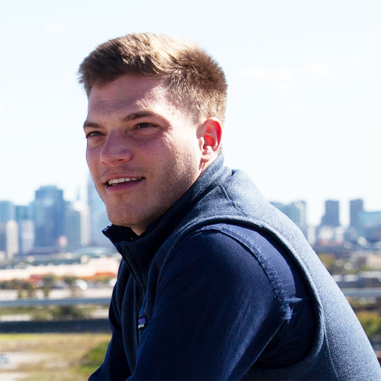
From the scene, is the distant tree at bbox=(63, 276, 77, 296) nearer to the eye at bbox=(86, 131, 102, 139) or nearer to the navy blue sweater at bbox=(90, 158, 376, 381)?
the eye at bbox=(86, 131, 102, 139)

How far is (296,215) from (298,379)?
233 feet

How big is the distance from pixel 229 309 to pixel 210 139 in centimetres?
47

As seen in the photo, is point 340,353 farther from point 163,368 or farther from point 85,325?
point 85,325

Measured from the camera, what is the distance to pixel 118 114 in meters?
1.20

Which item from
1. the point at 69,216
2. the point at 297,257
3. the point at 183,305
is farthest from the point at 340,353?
the point at 69,216

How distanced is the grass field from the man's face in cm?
213

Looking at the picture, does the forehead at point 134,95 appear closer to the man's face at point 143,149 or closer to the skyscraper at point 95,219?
the man's face at point 143,149

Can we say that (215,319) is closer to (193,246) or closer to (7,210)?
(193,246)

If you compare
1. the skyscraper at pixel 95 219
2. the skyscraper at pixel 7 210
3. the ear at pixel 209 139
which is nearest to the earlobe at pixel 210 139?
the ear at pixel 209 139

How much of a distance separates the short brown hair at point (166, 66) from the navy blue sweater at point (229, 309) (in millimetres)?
270

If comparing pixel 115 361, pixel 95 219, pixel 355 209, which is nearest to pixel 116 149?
pixel 115 361

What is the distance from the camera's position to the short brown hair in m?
1.21

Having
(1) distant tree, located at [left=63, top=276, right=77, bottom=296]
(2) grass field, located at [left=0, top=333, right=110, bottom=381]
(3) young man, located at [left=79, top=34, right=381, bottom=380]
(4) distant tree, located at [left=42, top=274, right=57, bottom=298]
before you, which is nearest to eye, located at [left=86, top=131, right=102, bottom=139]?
(3) young man, located at [left=79, top=34, right=381, bottom=380]

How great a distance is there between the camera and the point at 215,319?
925 mm
